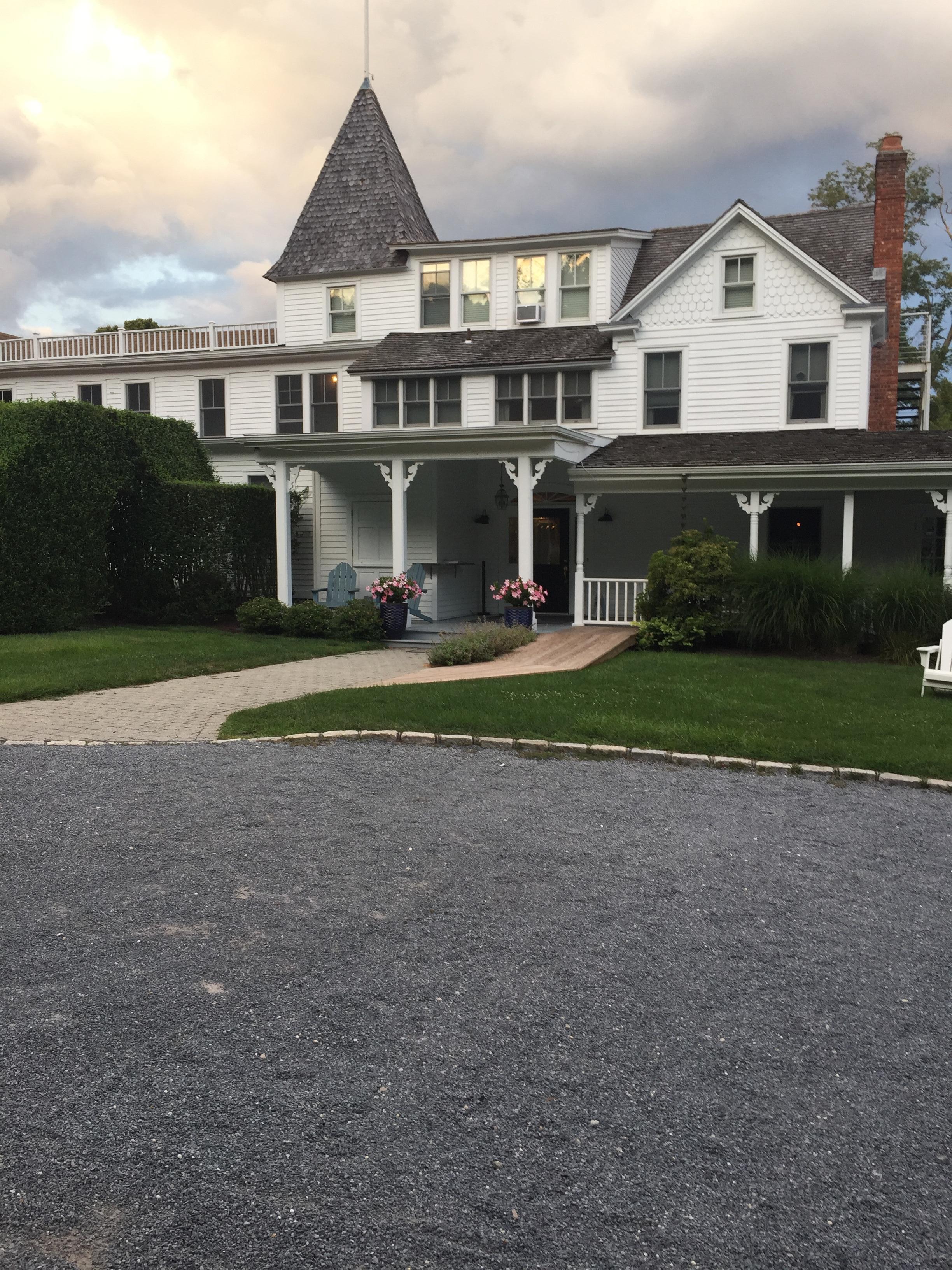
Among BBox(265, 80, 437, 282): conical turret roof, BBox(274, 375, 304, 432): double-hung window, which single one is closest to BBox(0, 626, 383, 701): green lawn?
BBox(274, 375, 304, 432): double-hung window

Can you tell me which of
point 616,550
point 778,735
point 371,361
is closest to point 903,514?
point 616,550

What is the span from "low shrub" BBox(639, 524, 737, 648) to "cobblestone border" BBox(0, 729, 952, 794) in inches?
293

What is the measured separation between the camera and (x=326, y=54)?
25828 mm

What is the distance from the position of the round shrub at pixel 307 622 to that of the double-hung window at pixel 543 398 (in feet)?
22.6

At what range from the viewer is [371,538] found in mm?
22375

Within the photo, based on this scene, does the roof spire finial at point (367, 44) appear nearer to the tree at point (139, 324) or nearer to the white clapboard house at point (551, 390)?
the white clapboard house at point (551, 390)

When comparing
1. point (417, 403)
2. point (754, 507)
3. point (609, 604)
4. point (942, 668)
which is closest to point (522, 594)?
point (609, 604)

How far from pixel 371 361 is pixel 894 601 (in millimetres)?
12898

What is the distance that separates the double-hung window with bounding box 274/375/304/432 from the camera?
78.5 ft

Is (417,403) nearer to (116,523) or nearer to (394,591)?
(394,591)

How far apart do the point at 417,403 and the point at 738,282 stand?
7541 millimetres

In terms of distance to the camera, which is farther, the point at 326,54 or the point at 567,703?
the point at 326,54

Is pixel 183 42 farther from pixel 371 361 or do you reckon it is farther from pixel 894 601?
pixel 894 601

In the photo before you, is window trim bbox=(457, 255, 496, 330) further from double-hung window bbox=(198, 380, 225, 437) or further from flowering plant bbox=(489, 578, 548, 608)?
flowering plant bbox=(489, 578, 548, 608)
